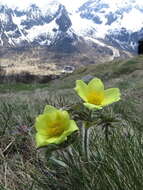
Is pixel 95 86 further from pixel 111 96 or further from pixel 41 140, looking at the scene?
pixel 41 140

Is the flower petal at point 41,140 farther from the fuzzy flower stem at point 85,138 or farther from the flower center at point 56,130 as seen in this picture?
the fuzzy flower stem at point 85,138

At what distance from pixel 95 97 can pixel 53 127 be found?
26 cm

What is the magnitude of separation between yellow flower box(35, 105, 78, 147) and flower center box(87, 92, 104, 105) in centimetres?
14

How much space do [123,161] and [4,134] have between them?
233 centimetres

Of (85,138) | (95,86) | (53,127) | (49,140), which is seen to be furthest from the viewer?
(95,86)

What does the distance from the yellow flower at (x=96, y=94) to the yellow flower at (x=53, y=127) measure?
12 centimetres

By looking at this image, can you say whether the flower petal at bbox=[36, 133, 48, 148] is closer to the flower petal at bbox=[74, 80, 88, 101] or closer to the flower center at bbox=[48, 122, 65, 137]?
the flower center at bbox=[48, 122, 65, 137]

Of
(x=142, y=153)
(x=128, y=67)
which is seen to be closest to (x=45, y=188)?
(x=142, y=153)

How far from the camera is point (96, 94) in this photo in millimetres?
1943

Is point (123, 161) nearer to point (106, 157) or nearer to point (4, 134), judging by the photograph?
point (106, 157)

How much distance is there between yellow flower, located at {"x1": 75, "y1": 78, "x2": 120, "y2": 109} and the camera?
181 centimetres

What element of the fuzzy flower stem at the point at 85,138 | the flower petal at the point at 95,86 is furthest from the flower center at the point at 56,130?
the flower petal at the point at 95,86

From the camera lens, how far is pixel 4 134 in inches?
168

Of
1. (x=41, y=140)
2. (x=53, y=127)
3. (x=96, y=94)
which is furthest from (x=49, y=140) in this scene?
(x=96, y=94)
